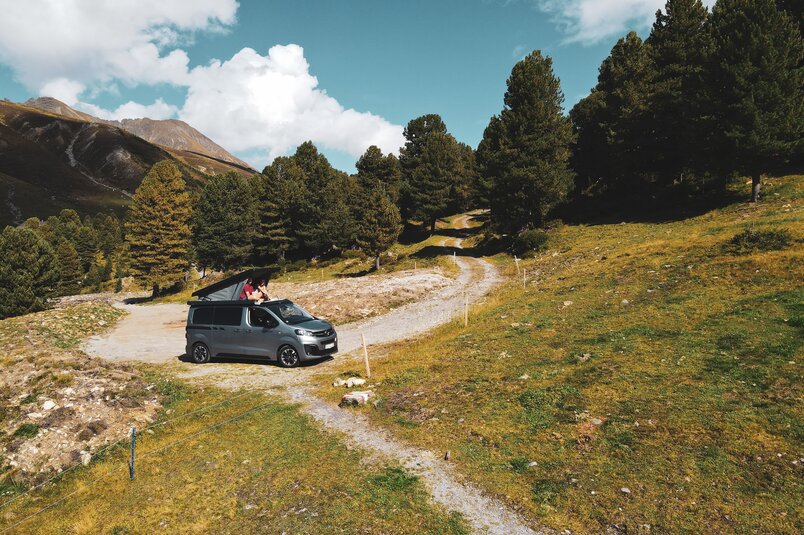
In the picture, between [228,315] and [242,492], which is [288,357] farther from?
[242,492]

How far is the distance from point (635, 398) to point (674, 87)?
4220 centimetres

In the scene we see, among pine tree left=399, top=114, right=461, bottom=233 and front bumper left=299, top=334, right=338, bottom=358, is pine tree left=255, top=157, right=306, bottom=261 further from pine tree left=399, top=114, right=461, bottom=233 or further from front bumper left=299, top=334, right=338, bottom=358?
front bumper left=299, top=334, right=338, bottom=358

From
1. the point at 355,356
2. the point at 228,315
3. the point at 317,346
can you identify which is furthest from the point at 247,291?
the point at 355,356

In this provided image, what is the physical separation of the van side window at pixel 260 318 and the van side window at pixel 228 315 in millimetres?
512

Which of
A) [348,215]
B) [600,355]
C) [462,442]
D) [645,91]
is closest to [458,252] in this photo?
[348,215]

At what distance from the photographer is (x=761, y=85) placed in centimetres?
2973

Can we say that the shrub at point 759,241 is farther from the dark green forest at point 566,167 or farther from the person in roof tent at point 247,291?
the person in roof tent at point 247,291

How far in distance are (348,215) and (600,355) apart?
163 ft

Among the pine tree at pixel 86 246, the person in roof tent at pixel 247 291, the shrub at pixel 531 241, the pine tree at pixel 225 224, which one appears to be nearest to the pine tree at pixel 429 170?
the shrub at pixel 531 241

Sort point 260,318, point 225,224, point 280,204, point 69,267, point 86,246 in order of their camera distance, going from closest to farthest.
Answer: point 260,318
point 280,204
point 225,224
point 69,267
point 86,246

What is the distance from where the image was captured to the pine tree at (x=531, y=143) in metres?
40.6

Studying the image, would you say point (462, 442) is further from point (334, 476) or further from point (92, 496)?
point (92, 496)

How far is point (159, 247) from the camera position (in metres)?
46.9

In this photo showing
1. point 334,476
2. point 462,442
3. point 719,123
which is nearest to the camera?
point 334,476
